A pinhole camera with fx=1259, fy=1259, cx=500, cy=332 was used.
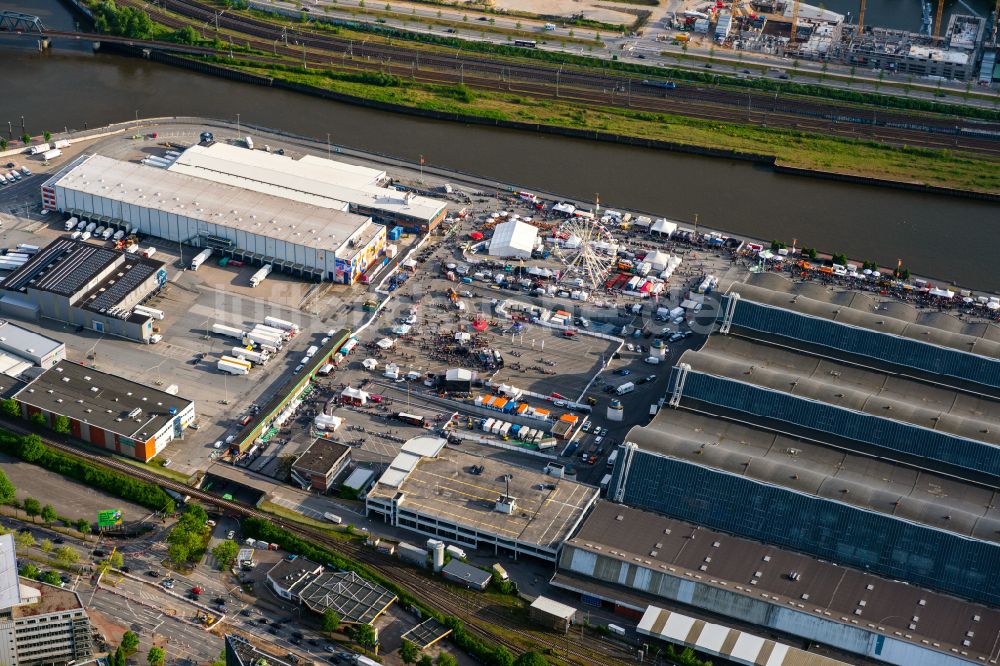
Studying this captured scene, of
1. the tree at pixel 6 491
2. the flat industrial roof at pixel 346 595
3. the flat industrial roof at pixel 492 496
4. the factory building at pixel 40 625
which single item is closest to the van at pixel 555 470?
the flat industrial roof at pixel 492 496

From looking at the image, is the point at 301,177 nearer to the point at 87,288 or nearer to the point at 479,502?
the point at 87,288

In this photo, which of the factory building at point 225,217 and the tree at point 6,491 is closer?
the tree at point 6,491

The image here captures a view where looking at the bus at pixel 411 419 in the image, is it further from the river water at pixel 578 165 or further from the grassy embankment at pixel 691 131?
the grassy embankment at pixel 691 131

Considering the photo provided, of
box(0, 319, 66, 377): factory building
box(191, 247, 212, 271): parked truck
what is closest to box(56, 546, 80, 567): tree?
box(0, 319, 66, 377): factory building

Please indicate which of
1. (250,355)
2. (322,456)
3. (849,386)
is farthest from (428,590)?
(849,386)

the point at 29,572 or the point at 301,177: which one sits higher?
the point at 301,177
